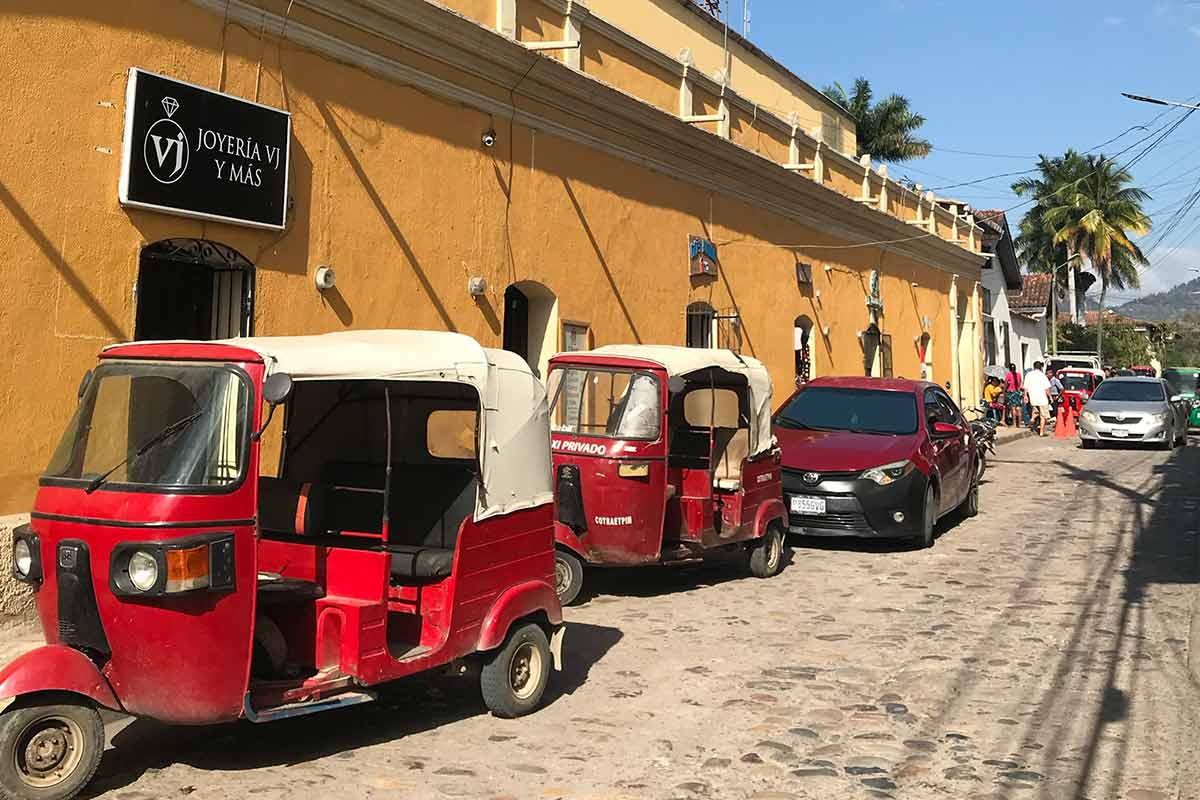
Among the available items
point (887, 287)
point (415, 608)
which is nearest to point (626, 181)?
point (415, 608)

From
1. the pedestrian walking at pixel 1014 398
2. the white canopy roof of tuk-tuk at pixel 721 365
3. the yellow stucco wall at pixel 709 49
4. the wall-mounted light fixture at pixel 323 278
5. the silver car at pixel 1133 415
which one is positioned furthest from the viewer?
the pedestrian walking at pixel 1014 398

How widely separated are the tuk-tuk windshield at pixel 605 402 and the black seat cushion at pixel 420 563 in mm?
3280

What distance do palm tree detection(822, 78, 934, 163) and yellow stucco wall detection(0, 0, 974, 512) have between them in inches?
1252

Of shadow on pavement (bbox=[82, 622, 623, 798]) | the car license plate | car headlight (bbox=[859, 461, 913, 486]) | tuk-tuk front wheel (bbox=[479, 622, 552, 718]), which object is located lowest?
shadow on pavement (bbox=[82, 622, 623, 798])

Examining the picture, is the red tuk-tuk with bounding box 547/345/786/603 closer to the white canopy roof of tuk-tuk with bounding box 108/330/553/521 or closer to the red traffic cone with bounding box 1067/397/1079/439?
the white canopy roof of tuk-tuk with bounding box 108/330/553/521

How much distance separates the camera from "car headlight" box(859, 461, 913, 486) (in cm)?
1087

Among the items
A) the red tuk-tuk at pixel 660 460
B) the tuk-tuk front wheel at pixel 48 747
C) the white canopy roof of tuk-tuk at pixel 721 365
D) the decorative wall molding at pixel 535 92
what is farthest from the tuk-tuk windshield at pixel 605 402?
the tuk-tuk front wheel at pixel 48 747

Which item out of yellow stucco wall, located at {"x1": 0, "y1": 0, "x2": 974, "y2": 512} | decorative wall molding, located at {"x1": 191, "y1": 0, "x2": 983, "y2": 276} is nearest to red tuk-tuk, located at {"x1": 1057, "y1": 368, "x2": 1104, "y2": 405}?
decorative wall molding, located at {"x1": 191, "y1": 0, "x2": 983, "y2": 276}

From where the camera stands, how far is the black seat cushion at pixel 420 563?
527cm

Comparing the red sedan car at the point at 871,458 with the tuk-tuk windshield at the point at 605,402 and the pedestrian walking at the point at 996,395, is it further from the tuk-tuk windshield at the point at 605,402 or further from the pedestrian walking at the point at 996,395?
the pedestrian walking at the point at 996,395

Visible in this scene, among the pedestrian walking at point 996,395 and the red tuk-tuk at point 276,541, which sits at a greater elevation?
the pedestrian walking at point 996,395

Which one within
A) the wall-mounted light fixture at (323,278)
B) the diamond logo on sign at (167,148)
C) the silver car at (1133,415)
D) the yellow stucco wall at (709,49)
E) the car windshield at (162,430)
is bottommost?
the car windshield at (162,430)

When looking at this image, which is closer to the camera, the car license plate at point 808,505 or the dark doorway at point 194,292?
the dark doorway at point 194,292

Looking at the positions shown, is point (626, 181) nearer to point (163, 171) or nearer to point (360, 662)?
point (163, 171)
